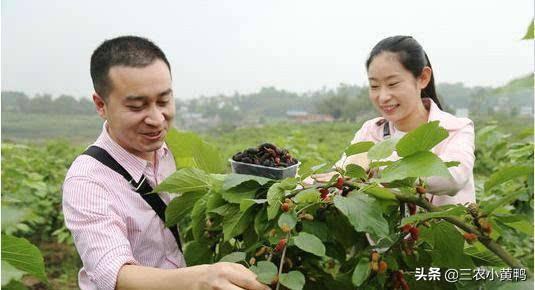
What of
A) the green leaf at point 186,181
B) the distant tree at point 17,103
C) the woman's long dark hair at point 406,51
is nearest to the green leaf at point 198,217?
the green leaf at point 186,181

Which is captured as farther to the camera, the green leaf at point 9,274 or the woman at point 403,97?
the woman at point 403,97

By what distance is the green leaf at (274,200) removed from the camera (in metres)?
0.87

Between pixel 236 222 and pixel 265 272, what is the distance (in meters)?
0.16

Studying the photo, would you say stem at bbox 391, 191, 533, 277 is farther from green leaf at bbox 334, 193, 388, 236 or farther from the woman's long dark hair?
the woman's long dark hair

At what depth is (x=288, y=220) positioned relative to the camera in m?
0.85

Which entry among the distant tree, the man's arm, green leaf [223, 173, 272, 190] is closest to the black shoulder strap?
the man's arm

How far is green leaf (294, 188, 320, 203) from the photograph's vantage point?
2.87 ft

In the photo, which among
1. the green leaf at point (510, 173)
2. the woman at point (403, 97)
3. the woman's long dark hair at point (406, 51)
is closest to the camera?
the green leaf at point (510, 173)

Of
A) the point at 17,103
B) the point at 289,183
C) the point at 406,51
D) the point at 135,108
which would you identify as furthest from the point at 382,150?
the point at 17,103

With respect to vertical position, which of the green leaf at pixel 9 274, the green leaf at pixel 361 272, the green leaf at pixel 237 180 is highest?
the green leaf at pixel 9 274

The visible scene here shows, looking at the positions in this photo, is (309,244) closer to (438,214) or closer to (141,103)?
(438,214)

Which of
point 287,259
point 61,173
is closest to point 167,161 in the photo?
point 287,259

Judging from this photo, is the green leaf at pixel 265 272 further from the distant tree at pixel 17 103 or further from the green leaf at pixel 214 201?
the distant tree at pixel 17 103

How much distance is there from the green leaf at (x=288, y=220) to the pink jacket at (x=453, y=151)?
358 millimetres
